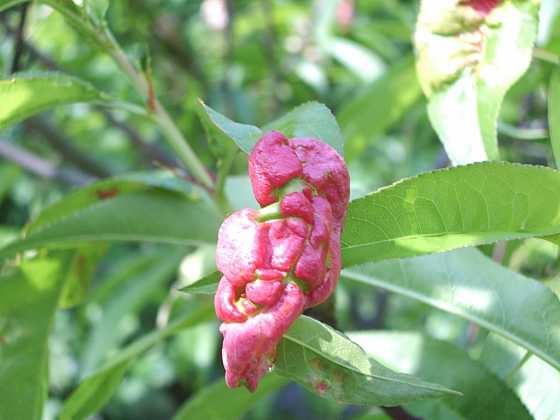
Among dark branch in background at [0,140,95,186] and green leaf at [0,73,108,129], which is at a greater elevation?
green leaf at [0,73,108,129]

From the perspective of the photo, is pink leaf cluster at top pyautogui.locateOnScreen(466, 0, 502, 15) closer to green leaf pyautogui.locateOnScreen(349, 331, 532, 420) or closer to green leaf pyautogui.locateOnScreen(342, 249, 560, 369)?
green leaf pyautogui.locateOnScreen(342, 249, 560, 369)

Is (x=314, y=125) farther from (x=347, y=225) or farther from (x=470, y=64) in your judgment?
(x=470, y=64)

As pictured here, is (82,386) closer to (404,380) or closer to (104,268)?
(404,380)

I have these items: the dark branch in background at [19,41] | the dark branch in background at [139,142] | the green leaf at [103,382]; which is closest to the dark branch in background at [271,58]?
the dark branch in background at [139,142]

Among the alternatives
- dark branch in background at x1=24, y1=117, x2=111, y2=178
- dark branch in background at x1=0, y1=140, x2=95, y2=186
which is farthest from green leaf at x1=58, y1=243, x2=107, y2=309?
dark branch in background at x1=24, y1=117, x2=111, y2=178

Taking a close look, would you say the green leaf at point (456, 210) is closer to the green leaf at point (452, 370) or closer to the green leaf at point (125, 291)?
the green leaf at point (452, 370)

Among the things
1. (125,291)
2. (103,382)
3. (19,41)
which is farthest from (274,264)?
(125,291)

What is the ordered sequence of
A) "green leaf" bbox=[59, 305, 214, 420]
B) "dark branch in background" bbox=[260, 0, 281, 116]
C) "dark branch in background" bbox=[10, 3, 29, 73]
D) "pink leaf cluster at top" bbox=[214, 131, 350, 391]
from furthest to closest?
"dark branch in background" bbox=[260, 0, 281, 116] → "dark branch in background" bbox=[10, 3, 29, 73] → "green leaf" bbox=[59, 305, 214, 420] → "pink leaf cluster at top" bbox=[214, 131, 350, 391]
